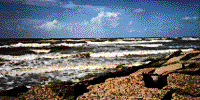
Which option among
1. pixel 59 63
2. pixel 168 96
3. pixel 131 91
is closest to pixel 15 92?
pixel 131 91

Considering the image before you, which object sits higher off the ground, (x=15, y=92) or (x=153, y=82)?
(x=153, y=82)

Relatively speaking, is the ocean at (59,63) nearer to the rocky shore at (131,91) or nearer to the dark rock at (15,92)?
the dark rock at (15,92)

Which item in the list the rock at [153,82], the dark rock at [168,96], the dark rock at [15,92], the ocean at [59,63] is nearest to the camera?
the dark rock at [168,96]

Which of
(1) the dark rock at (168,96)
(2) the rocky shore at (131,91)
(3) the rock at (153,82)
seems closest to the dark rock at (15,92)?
(2) the rocky shore at (131,91)

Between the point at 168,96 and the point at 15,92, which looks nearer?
the point at 168,96

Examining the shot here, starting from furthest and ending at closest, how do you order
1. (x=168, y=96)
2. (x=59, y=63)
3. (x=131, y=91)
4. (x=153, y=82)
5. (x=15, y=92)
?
(x=59, y=63)
(x=15, y=92)
(x=153, y=82)
(x=131, y=91)
(x=168, y=96)

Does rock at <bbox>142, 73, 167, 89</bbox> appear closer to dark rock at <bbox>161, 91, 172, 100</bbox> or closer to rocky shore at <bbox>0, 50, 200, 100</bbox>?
rocky shore at <bbox>0, 50, 200, 100</bbox>

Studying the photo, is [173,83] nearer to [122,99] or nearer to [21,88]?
[122,99]

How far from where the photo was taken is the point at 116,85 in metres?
2.77

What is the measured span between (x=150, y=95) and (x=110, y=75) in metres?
1.55

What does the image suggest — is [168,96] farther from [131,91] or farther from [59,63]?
[59,63]

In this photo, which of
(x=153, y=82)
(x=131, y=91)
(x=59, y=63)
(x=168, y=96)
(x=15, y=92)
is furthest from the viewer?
(x=59, y=63)

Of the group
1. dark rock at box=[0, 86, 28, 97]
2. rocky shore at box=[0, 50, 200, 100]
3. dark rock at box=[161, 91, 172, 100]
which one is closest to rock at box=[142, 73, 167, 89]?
rocky shore at box=[0, 50, 200, 100]

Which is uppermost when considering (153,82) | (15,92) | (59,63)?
(153,82)
